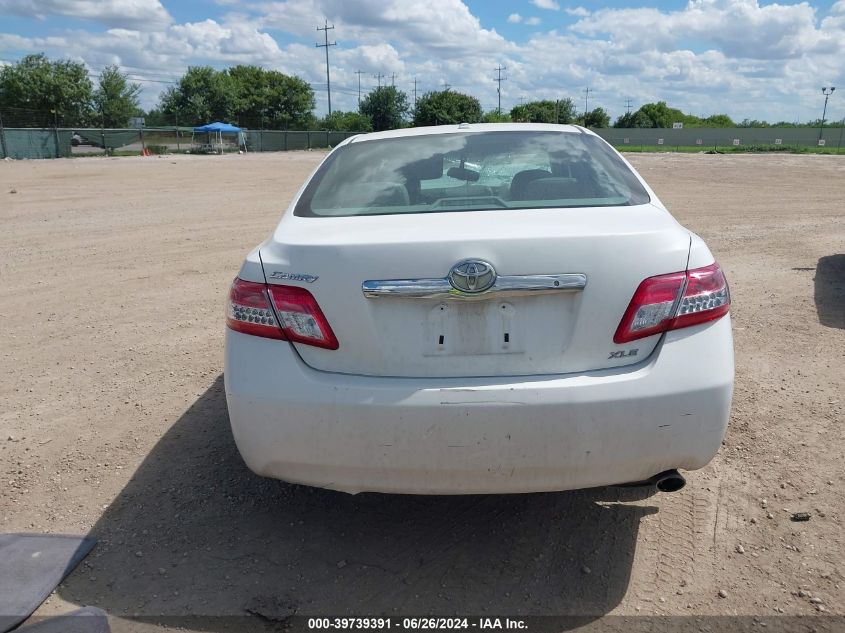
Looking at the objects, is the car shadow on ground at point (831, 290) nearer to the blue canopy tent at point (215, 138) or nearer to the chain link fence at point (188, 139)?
the chain link fence at point (188, 139)

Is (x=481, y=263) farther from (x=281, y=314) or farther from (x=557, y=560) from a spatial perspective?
(x=557, y=560)

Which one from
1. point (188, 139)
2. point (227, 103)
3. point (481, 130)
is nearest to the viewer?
point (481, 130)

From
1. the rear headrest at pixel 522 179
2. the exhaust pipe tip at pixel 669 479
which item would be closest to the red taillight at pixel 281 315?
the rear headrest at pixel 522 179

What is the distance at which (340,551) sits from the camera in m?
2.80

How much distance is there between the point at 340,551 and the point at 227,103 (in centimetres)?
8051

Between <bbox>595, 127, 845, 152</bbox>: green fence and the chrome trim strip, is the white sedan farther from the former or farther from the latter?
<bbox>595, 127, 845, 152</bbox>: green fence

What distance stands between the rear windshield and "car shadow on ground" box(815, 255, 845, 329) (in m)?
3.42

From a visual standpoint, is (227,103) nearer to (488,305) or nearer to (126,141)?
(126,141)

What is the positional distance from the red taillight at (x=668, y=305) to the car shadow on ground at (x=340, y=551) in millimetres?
984

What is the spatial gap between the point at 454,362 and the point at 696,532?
4.55 ft

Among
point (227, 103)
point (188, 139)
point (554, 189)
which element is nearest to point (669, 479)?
point (554, 189)

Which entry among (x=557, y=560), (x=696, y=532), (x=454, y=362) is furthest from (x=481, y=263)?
(x=696, y=532)

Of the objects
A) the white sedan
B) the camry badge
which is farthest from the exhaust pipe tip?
the camry badge

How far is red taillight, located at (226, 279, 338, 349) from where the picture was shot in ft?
7.81
